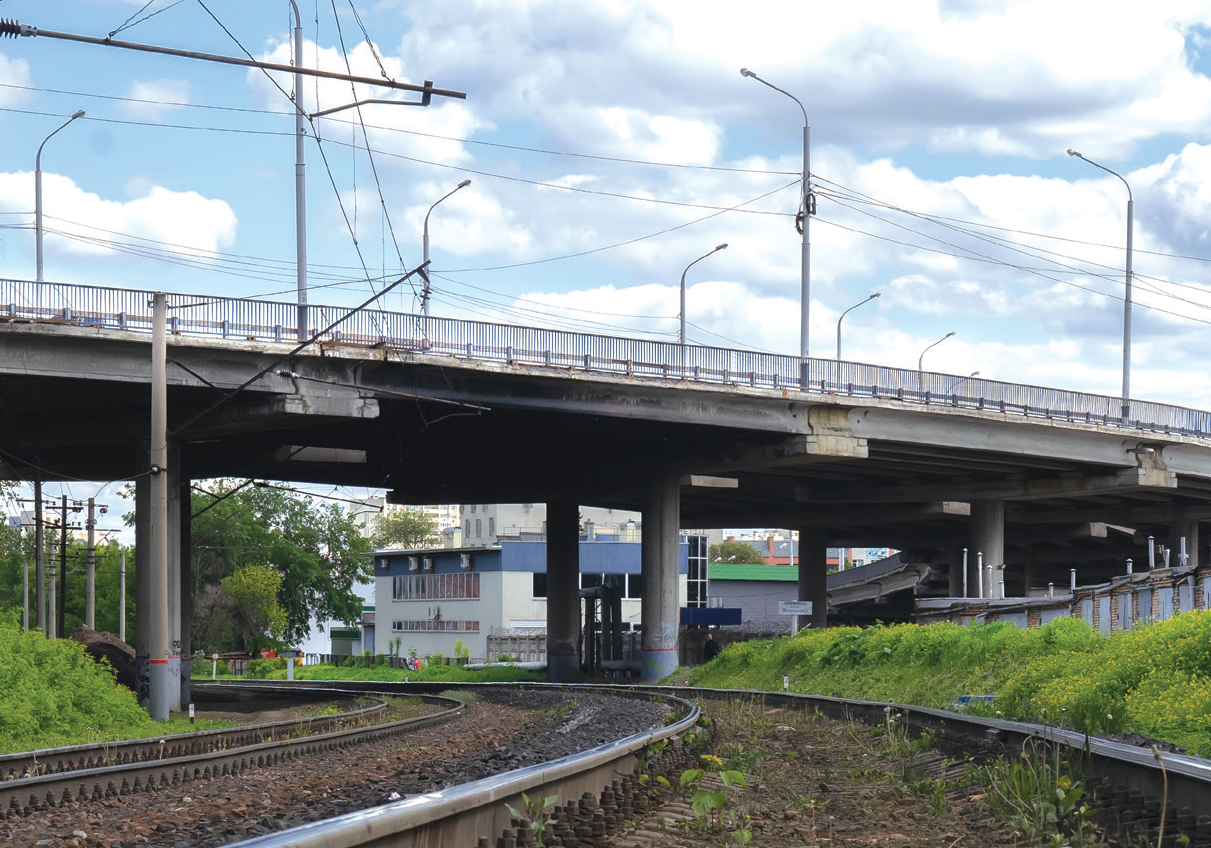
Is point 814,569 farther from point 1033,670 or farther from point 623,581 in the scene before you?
point 1033,670

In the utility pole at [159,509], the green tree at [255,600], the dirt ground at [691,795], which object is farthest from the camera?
the green tree at [255,600]

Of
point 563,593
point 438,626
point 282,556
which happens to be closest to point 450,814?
point 563,593

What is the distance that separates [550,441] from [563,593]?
1384 cm

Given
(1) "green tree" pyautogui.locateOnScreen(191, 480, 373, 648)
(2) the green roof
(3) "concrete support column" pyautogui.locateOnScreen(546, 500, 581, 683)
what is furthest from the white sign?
(2) the green roof

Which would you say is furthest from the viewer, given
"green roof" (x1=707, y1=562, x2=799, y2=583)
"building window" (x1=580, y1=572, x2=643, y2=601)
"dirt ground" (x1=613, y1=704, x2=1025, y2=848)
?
"green roof" (x1=707, y1=562, x2=799, y2=583)

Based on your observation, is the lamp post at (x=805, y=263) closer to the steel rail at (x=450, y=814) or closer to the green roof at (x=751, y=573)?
the steel rail at (x=450, y=814)

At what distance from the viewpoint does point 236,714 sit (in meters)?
35.6

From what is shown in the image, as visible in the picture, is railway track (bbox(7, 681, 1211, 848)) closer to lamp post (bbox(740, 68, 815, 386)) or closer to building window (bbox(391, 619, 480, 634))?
lamp post (bbox(740, 68, 815, 386))

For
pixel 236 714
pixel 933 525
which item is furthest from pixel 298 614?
pixel 236 714

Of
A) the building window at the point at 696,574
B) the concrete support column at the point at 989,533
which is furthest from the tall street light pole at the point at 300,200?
the building window at the point at 696,574

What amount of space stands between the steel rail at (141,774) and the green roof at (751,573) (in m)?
103

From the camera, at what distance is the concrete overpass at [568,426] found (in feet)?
119

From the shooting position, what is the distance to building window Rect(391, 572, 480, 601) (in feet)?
298

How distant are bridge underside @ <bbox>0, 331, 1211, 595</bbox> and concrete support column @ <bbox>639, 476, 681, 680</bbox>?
0.95 metres
